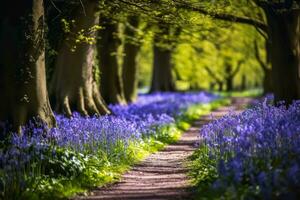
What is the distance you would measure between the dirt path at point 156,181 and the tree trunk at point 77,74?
371 centimetres

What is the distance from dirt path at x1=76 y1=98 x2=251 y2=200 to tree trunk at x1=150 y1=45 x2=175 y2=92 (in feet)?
80.0

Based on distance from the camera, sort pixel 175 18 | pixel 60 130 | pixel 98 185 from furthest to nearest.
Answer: pixel 175 18 → pixel 60 130 → pixel 98 185

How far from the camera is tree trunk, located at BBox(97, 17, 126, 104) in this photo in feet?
A: 77.3

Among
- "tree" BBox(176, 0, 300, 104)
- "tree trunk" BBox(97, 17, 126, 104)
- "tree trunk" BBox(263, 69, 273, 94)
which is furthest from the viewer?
"tree trunk" BBox(263, 69, 273, 94)

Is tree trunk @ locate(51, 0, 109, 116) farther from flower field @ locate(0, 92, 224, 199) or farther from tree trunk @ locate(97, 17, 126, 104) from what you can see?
tree trunk @ locate(97, 17, 126, 104)

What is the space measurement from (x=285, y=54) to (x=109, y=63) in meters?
8.63

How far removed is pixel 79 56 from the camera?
17.6 m

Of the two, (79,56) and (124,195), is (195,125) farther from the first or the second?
(124,195)

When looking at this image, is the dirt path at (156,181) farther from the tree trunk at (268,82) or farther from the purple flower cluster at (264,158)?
the tree trunk at (268,82)

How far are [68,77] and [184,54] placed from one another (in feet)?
123

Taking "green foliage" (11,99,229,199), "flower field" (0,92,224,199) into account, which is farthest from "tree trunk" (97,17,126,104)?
"green foliage" (11,99,229,199)

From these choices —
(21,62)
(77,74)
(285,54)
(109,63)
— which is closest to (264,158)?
(21,62)

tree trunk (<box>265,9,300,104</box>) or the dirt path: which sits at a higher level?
tree trunk (<box>265,9,300,104</box>)

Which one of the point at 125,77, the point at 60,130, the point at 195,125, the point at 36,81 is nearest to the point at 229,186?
the point at 60,130
